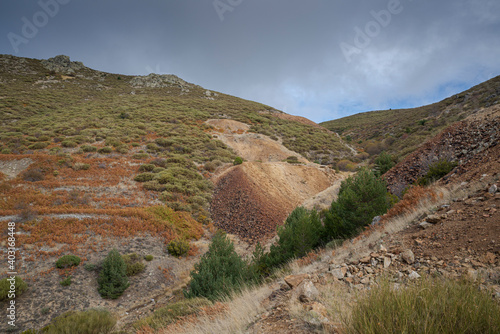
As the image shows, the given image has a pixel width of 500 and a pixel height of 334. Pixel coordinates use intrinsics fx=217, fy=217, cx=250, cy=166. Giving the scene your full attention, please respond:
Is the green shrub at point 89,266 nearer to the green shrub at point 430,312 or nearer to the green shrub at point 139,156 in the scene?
the green shrub at point 430,312

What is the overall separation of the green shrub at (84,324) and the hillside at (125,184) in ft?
4.79

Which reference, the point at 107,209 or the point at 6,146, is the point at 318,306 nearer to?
the point at 107,209

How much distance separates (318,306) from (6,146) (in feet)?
104

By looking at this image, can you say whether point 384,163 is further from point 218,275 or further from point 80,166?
point 80,166

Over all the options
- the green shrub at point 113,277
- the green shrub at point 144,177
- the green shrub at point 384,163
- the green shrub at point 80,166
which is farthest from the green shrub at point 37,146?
the green shrub at point 384,163

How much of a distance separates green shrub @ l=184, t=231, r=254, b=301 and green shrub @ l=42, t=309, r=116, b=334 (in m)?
2.67

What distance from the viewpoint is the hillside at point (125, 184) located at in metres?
9.87

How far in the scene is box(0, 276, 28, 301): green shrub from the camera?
8071mm

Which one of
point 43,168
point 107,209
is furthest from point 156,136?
point 107,209

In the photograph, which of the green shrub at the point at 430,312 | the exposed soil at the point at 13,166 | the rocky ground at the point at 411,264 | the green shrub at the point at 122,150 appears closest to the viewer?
the green shrub at the point at 430,312

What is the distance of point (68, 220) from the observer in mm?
12188

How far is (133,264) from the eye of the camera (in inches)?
430

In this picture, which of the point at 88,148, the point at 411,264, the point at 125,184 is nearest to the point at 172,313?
the point at 411,264

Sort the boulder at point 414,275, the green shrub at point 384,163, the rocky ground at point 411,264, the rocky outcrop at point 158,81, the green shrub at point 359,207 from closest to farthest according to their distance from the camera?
1. the rocky ground at point 411,264
2. the boulder at point 414,275
3. the green shrub at point 359,207
4. the green shrub at point 384,163
5. the rocky outcrop at point 158,81
